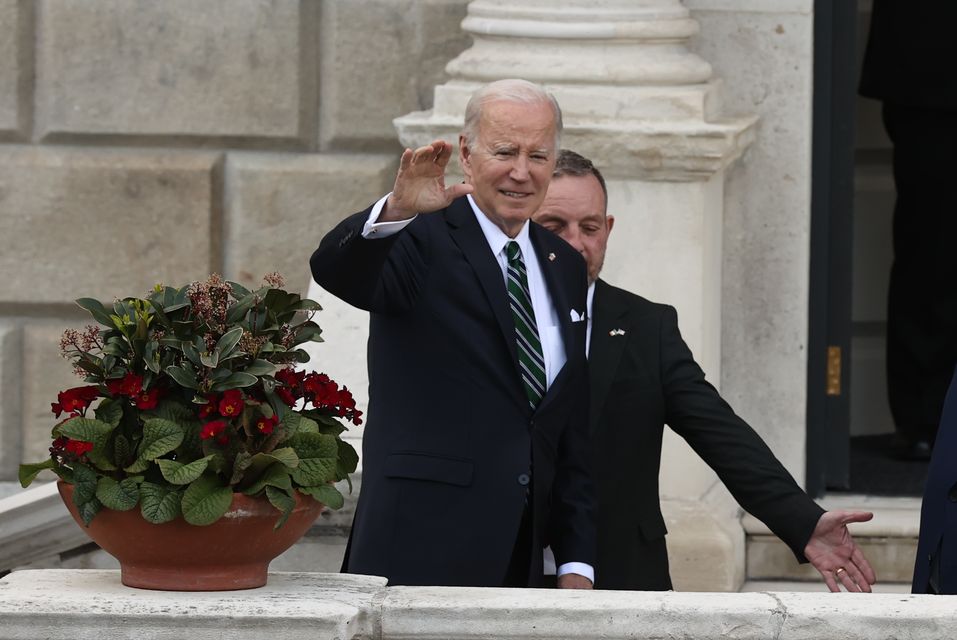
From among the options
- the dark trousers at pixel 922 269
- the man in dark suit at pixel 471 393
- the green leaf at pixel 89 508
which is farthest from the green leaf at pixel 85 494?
the dark trousers at pixel 922 269

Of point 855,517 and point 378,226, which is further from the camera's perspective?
point 855,517

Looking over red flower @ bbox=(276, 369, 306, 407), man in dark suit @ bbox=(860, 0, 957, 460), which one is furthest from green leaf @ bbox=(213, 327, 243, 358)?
man in dark suit @ bbox=(860, 0, 957, 460)

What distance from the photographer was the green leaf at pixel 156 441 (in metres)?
2.86

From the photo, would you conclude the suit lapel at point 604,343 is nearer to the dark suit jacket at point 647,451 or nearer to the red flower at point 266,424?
the dark suit jacket at point 647,451

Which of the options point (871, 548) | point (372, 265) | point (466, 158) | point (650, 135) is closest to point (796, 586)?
point (871, 548)

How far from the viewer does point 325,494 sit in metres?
2.97

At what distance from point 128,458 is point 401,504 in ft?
Result: 2.42

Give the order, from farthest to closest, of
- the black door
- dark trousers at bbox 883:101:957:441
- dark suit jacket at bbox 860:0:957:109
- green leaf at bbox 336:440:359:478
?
dark trousers at bbox 883:101:957:441
dark suit jacket at bbox 860:0:957:109
the black door
green leaf at bbox 336:440:359:478

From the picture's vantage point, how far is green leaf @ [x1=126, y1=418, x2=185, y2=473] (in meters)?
2.86

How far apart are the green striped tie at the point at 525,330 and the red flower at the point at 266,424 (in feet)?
2.38

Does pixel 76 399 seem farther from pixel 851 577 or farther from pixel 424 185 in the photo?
pixel 851 577

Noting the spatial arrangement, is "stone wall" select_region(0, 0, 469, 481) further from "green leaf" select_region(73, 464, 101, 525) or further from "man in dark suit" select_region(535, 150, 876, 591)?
Answer: "green leaf" select_region(73, 464, 101, 525)

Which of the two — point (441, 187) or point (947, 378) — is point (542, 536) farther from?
point (947, 378)

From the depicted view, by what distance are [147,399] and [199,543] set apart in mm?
221
